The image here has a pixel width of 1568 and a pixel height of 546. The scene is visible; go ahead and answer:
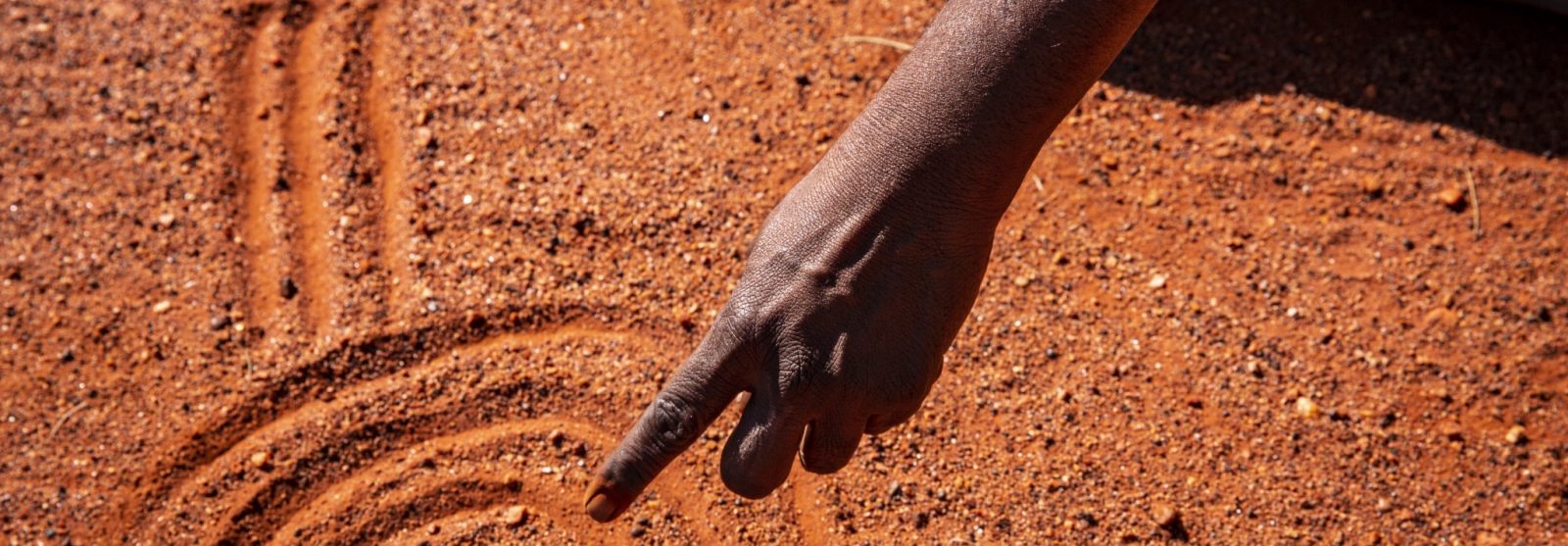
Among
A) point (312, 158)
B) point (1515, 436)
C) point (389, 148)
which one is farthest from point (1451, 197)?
point (312, 158)

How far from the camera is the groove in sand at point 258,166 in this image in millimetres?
2975

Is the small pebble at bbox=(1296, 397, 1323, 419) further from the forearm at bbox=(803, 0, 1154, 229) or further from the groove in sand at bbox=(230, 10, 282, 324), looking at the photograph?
the groove in sand at bbox=(230, 10, 282, 324)

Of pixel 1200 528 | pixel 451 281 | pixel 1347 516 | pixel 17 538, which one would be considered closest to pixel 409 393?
pixel 451 281

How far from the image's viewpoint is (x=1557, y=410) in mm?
2658

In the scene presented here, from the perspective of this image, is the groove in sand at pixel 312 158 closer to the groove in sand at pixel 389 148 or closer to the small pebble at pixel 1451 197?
the groove in sand at pixel 389 148

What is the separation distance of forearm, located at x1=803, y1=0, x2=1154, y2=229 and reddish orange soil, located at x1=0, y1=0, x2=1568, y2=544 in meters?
1.21

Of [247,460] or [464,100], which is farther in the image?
[464,100]

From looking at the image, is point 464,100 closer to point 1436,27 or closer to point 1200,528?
point 1200,528

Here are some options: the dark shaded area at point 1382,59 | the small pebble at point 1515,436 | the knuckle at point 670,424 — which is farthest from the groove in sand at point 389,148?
the small pebble at point 1515,436

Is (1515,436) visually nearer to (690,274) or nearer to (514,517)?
(690,274)

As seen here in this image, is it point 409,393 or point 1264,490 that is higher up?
point 409,393

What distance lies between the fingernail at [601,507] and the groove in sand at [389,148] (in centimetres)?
137

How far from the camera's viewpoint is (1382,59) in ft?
10.5

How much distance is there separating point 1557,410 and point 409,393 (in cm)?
291
